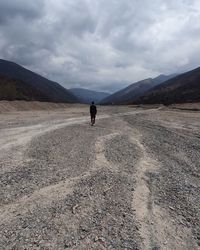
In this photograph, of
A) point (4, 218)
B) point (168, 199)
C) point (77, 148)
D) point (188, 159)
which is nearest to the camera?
point (4, 218)

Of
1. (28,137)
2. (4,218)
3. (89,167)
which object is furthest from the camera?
(28,137)

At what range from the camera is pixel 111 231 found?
10148mm

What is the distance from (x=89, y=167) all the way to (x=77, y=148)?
5.35 metres

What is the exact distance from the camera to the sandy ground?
32.1 feet

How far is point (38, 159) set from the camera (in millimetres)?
19188

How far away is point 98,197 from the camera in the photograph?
505 inches

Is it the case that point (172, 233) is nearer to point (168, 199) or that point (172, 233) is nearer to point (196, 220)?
point (196, 220)

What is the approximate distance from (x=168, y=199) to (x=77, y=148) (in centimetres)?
1034

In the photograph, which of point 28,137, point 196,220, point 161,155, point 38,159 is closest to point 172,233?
point 196,220

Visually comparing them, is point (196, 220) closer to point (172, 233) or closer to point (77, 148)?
point (172, 233)

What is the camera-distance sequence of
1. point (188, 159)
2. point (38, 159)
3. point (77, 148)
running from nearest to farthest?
point (38, 159) → point (188, 159) → point (77, 148)

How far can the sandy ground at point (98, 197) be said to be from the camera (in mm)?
9797

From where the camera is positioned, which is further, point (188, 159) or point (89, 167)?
point (188, 159)

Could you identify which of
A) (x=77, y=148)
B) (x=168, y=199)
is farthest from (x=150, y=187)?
(x=77, y=148)
